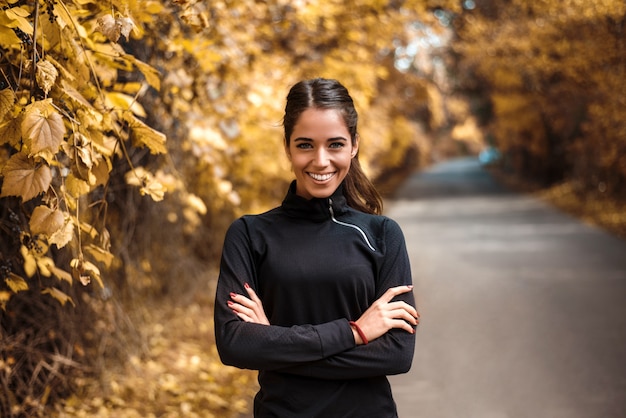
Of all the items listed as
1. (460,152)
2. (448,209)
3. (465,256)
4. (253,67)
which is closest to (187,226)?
(253,67)

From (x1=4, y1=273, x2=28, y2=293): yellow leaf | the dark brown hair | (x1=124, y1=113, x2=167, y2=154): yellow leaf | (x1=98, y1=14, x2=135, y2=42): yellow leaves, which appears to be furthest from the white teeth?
(x1=4, y1=273, x2=28, y2=293): yellow leaf

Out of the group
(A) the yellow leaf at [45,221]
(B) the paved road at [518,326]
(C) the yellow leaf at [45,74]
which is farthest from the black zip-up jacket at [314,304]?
(B) the paved road at [518,326]

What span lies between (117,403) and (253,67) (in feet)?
11.3

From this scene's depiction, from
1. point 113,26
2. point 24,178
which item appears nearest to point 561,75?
point 113,26

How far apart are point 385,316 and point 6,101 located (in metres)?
1.41

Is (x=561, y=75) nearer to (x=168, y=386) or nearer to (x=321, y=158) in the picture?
(x=168, y=386)

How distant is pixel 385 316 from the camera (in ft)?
7.68

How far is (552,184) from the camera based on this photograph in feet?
93.0

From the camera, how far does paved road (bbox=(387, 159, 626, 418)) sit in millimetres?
5508

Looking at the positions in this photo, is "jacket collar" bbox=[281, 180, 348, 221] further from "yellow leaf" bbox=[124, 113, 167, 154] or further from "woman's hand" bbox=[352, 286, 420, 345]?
"yellow leaf" bbox=[124, 113, 167, 154]

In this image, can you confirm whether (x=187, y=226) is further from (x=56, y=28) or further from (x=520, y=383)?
(x=56, y=28)

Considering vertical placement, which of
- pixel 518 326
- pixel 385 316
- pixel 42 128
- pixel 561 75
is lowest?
pixel 518 326

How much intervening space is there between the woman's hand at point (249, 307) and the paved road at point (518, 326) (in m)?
3.19

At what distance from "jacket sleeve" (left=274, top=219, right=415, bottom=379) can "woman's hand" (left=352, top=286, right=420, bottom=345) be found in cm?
3
